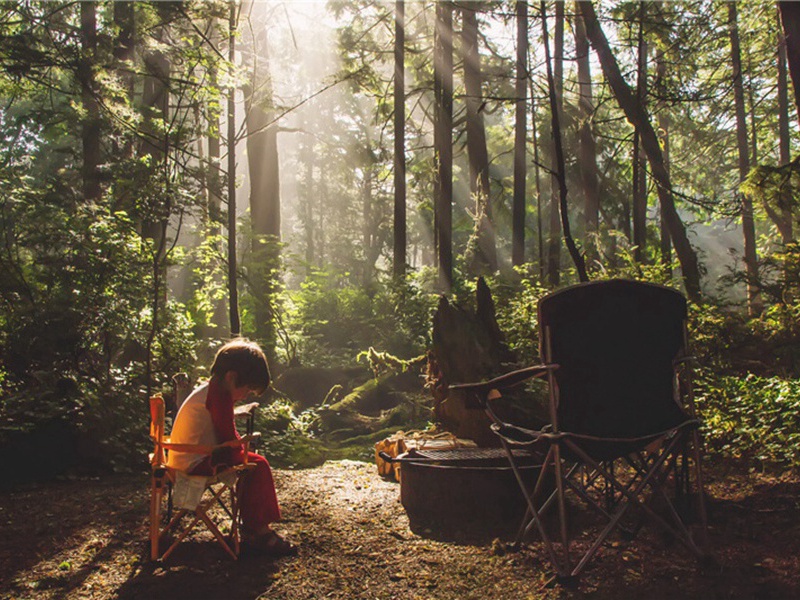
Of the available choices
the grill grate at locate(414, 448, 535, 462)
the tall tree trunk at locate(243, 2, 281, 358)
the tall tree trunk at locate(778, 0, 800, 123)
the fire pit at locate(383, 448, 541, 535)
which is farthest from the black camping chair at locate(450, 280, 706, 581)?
the tall tree trunk at locate(243, 2, 281, 358)

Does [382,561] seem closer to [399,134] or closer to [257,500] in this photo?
[257,500]

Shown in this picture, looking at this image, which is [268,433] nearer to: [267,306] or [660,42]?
[267,306]

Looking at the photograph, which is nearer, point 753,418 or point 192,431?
point 192,431

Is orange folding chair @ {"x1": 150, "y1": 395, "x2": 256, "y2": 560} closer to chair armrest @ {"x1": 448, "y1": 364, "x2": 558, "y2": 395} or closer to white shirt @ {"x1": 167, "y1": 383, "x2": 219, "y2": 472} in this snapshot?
white shirt @ {"x1": 167, "y1": 383, "x2": 219, "y2": 472}

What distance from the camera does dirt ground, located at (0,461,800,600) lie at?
2723mm

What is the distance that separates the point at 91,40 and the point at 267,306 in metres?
5.45

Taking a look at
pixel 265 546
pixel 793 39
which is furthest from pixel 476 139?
pixel 265 546

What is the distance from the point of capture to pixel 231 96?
27.3 ft

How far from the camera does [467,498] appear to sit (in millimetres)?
4039

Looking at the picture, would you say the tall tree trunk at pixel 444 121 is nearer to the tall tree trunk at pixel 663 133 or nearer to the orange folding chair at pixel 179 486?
the tall tree trunk at pixel 663 133

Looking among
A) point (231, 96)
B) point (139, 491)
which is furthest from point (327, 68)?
point (139, 491)

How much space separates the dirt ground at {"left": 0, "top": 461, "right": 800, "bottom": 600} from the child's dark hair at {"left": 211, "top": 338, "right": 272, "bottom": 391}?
98cm

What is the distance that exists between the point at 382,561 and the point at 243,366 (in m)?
1.35

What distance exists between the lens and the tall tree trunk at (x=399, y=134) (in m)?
15.1
